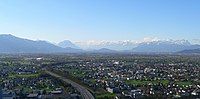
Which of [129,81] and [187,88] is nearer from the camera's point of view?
[187,88]

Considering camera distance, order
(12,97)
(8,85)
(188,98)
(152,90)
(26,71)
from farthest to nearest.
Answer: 1. (26,71)
2. (8,85)
3. (152,90)
4. (188,98)
5. (12,97)

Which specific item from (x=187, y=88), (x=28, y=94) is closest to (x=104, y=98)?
(x=28, y=94)

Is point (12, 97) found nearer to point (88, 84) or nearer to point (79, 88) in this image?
point (79, 88)

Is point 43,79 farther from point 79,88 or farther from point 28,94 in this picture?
point 28,94

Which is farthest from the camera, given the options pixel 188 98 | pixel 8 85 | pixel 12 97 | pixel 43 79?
pixel 43 79

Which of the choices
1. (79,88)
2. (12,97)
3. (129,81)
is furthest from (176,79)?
(12,97)

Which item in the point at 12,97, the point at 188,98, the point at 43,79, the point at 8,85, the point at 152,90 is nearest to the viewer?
the point at 12,97

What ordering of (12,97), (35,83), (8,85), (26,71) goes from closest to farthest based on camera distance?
1. (12,97)
2. (8,85)
3. (35,83)
4. (26,71)

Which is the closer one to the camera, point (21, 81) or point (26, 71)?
point (21, 81)
